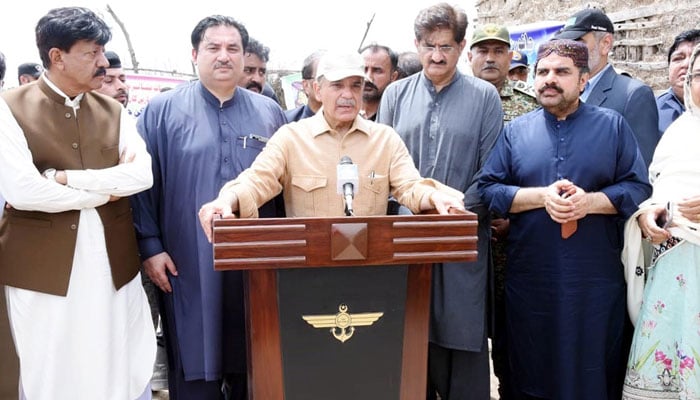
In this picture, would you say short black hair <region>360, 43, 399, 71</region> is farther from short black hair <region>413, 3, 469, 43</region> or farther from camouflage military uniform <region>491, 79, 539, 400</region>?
short black hair <region>413, 3, 469, 43</region>

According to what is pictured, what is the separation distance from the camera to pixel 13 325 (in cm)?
271

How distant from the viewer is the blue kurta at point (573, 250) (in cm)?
301

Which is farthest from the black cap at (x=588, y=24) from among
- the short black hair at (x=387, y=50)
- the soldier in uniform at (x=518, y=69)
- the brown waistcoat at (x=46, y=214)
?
the brown waistcoat at (x=46, y=214)

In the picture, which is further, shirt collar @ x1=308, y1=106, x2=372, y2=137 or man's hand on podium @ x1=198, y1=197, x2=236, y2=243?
shirt collar @ x1=308, y1=106, x2=372, y2=137

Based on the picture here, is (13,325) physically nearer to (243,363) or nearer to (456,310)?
(243,363)

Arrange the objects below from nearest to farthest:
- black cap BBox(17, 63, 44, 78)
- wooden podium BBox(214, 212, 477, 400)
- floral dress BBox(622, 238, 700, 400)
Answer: wooden podium BBox(214, 212, 477, 400) < floral dress BBox(622, 238, 700, 400) < black cap BBox(17, 63, 44, 78)

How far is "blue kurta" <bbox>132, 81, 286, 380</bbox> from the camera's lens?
2959 mm

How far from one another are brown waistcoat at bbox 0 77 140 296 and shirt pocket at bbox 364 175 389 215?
1128mm

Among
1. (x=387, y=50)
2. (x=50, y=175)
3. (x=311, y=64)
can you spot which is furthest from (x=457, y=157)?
(x=50, y=175)

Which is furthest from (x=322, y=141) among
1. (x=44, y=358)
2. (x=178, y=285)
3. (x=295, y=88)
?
(x=295, y=88)

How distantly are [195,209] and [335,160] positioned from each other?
0.76 metres

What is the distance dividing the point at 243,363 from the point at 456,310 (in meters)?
1.08

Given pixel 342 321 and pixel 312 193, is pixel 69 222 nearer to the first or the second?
pixel 312 193

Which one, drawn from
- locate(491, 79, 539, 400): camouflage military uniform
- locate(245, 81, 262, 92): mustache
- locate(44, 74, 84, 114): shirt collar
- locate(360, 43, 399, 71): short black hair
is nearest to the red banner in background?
locate(245, 81, 262, 92): mustache
